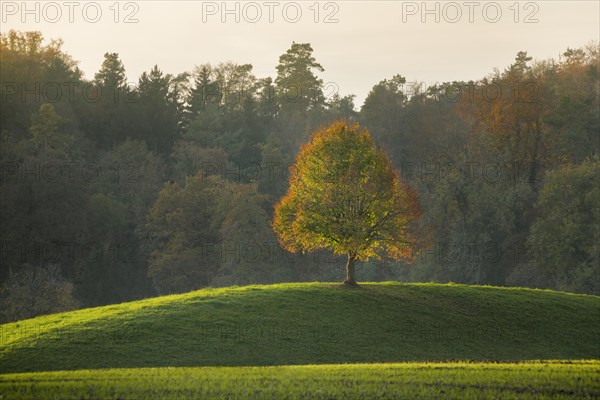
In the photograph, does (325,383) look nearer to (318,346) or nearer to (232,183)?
(318,346)

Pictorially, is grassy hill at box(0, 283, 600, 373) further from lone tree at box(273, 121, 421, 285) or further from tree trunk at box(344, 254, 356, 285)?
lone tree at box(273, 121, 421, 285)

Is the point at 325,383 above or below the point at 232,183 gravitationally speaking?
below

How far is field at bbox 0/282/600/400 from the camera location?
2391 centimetres

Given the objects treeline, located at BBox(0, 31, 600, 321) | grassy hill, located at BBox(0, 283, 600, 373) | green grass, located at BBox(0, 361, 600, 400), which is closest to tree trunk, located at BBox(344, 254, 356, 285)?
grassy hill, located at BBox(0, 283, 600, 373)

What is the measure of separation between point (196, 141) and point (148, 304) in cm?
6541

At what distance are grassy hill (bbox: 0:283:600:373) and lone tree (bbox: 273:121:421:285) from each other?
310 centimetres

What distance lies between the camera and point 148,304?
4309 centimetres

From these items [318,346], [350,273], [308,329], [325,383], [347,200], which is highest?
[347,200]

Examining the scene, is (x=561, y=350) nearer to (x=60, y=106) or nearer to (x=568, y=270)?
(x=568, y=270)

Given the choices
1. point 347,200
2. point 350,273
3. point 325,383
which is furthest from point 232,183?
point 325,383

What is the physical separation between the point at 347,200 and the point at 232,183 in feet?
157

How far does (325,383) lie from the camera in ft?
80.8

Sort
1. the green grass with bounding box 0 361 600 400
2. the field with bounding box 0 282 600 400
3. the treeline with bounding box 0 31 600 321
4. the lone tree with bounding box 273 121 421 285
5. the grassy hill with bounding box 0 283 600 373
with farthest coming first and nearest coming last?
the treeline with bounding box 0 31 600 321 → the lone tree with bounding box 273 121 421 285 → the grassy hill with bounding box 0 283 600 373 → the field with bounding box 0 282 600 400 → the green grass with bounding box 0 361 600 400

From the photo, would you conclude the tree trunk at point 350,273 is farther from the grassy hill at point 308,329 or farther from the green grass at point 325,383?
the green grass at point 325,383
